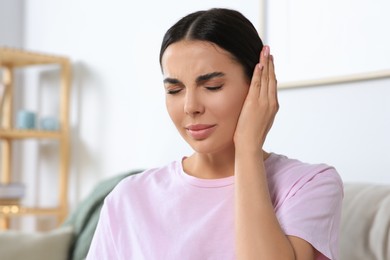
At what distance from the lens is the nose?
1223 millimetres

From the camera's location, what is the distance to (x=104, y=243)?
1.40m

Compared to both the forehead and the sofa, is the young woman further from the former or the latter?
the sofa

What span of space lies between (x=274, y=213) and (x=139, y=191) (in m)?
0.35

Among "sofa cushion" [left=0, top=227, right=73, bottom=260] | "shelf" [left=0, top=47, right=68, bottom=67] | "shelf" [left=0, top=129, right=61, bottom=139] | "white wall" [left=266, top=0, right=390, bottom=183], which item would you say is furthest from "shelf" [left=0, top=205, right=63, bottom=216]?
"white wall" [left=266, top=0, right=390, bottom=183]

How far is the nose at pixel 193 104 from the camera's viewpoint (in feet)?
4.01

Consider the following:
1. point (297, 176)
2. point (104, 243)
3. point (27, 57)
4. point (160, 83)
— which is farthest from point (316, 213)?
point (27, 57)

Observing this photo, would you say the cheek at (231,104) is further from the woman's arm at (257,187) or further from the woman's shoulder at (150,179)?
the woman's shoulder at (150,179)

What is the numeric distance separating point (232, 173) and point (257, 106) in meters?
0.17

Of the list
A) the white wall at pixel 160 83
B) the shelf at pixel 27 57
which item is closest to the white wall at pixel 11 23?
the white wall at pixel 160 83

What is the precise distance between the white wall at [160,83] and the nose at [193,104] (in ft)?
2.53

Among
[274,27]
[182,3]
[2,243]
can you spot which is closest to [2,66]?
[182,3]

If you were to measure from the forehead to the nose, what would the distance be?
4cm

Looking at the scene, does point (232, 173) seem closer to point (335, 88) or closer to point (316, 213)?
point (316, 213)

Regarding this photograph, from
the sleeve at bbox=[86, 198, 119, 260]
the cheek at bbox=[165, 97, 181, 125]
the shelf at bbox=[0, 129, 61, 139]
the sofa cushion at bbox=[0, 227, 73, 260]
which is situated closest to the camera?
the cheek at bbox=[165, 97, 181, 125]
